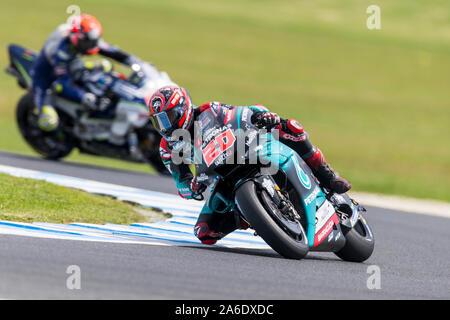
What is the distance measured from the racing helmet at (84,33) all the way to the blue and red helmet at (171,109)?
277 inches

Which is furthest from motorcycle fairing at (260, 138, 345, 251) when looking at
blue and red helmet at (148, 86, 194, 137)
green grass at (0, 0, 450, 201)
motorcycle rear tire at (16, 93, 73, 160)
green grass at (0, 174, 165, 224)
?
green grass at (0, 0, 450, 201)

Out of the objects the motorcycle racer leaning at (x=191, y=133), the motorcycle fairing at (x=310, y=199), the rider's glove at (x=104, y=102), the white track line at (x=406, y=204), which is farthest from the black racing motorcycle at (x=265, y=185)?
the rider's glove at (x=104, y=102)

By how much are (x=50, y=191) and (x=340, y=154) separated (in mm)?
13066

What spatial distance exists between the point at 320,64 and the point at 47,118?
3004 cm

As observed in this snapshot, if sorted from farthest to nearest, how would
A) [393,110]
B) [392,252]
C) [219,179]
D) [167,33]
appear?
A: [167,33]
[393,110]
[392,252]
[219,179]

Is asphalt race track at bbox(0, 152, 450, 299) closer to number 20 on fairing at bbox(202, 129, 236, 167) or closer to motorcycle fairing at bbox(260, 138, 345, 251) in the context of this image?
motorcycle fairing at bbox(260, 138, 345, 251)

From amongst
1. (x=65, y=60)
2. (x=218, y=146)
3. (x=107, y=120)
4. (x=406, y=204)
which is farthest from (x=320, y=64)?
(x=218, y=146)

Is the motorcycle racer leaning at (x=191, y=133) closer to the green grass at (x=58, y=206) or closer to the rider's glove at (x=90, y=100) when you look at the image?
the green grass at (x=58, y=206)

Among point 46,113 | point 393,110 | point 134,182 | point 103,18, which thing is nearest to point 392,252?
point 134,182

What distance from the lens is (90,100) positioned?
14258 mm

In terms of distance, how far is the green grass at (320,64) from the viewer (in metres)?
22.7
